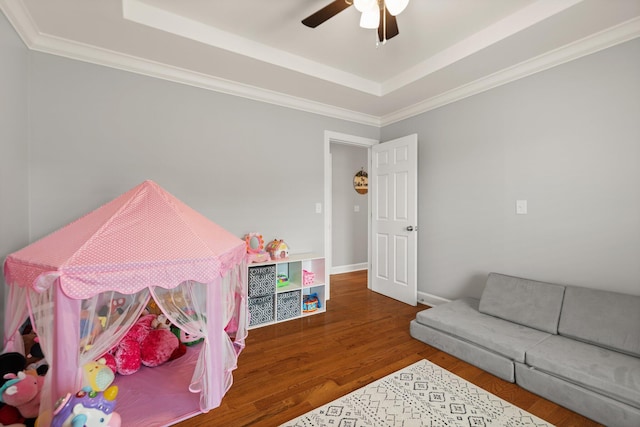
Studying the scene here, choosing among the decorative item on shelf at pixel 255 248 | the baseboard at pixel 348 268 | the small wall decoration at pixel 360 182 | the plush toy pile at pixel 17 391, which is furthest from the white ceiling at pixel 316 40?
the baseboard at pixel 348 268

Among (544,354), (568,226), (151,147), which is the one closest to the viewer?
(544,354)

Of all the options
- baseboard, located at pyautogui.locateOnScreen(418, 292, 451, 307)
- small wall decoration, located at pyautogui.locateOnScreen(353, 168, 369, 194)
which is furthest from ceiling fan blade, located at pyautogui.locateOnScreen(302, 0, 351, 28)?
small wall decoration, located at pyautogui.locateOnScreen(353, 168, 369, 194)

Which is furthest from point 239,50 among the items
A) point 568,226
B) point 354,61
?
point 568,226

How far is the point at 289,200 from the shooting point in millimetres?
3564

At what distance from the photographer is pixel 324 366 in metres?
2.30

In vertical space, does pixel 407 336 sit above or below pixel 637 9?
below

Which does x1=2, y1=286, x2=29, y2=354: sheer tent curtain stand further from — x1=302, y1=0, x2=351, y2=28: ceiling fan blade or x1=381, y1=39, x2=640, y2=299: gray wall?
x1=381, y1=39, x2=640, y2=299: gray wall

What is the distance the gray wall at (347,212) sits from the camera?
5.56 m

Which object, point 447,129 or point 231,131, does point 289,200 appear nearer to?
point 231,131

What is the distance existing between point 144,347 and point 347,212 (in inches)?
163

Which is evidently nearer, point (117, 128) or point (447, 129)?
point (117, 128)

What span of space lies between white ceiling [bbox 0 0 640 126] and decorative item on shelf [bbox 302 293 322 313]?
2446 millimetres

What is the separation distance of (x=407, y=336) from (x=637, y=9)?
3044mm

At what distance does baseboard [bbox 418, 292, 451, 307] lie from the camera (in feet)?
11.5
